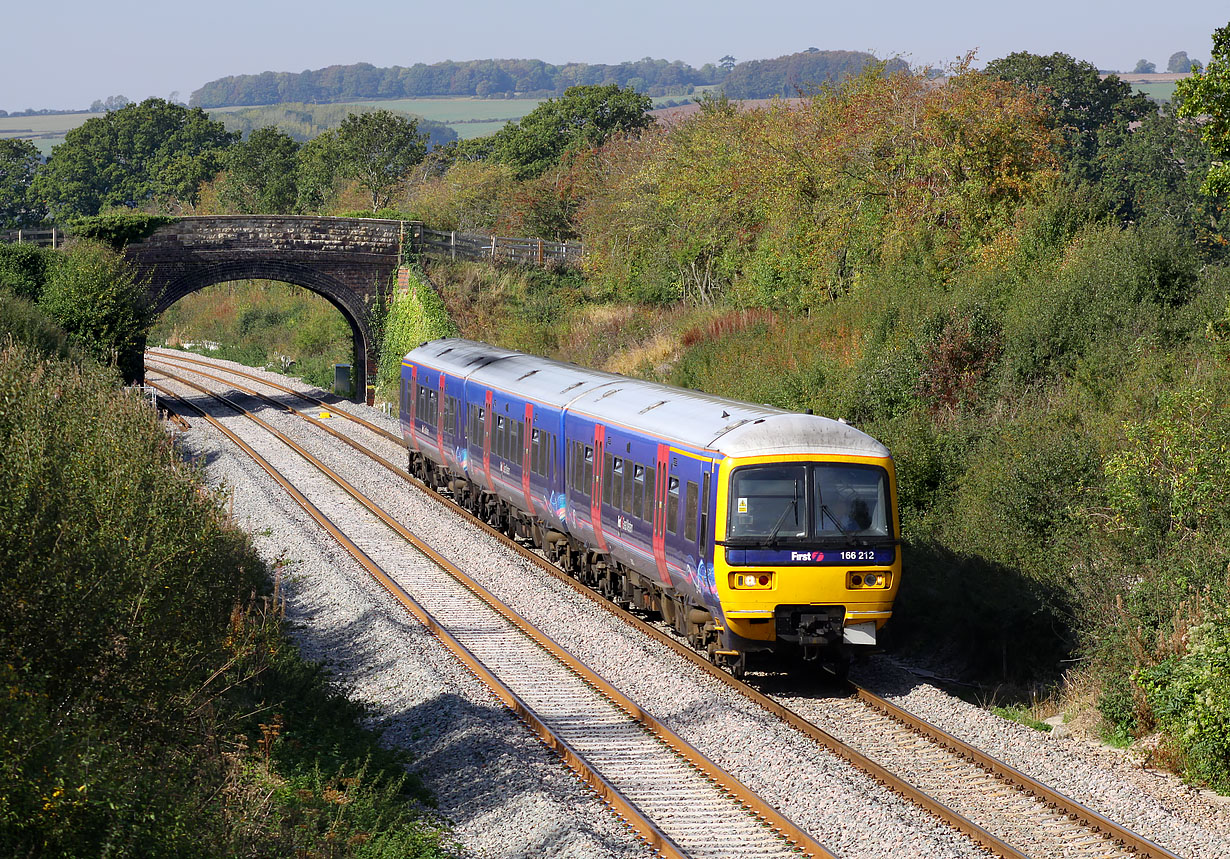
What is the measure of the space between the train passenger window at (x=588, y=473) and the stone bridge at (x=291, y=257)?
24935 millimetres

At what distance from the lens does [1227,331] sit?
18.3m

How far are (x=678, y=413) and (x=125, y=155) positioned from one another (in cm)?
10316

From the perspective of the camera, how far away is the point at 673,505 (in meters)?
14.9

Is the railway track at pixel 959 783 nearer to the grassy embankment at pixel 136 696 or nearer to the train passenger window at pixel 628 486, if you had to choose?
the train passenger window at pixel 628 486

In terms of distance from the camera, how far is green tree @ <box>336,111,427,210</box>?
7656 centimetres

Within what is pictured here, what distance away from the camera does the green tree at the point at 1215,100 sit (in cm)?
1548

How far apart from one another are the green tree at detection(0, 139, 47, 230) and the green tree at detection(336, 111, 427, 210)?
117ft

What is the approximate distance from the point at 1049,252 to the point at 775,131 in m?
11.8

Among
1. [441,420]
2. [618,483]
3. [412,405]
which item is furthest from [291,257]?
[618,483]

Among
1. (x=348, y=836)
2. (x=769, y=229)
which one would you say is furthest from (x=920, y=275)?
(x=348, y=836)

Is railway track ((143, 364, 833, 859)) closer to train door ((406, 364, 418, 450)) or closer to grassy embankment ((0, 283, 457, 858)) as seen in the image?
grassy embankment ((0, 283, 457, 858))

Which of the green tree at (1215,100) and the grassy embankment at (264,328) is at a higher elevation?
the green tree at (1215,100)

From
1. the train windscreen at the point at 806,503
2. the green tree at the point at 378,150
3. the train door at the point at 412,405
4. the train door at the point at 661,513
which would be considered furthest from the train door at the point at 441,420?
the green tree at the point at 378,150

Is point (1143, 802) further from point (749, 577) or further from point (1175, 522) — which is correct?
point (1175, 522)
